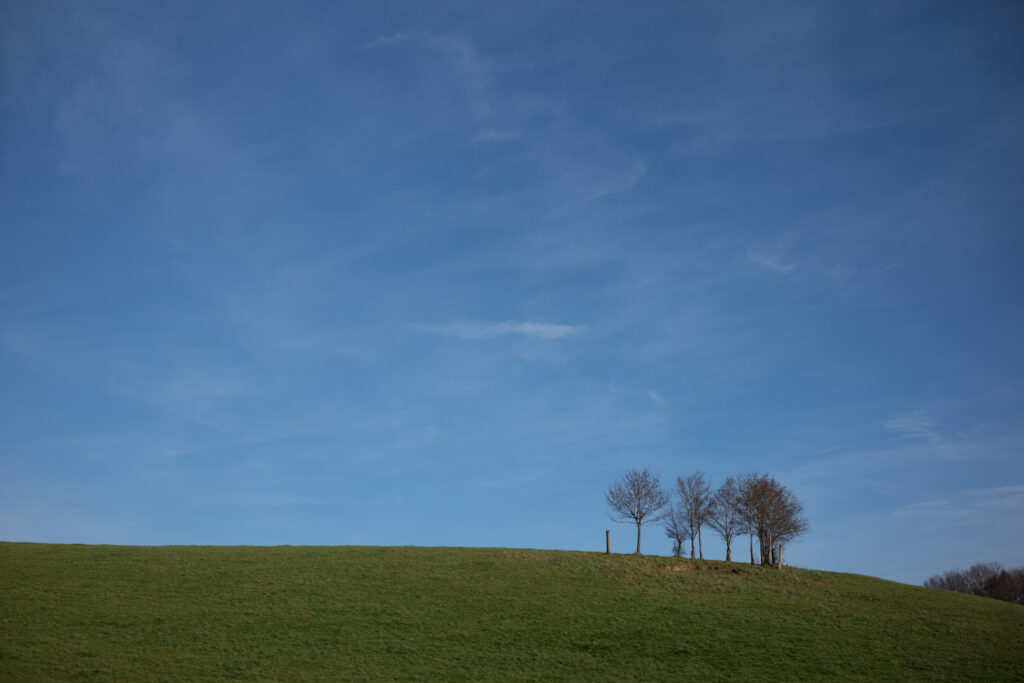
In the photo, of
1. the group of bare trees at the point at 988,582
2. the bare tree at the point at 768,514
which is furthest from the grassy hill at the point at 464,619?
the group of bare trees at the point at 988,582

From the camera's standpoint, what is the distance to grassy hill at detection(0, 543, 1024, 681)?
3616 cm

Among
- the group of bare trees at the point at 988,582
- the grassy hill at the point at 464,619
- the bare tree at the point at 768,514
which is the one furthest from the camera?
the group of bare trees at the point at 988,582

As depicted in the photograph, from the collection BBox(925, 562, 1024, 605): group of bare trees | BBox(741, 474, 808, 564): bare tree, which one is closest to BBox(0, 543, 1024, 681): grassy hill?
BBox(741, 474, 808, 564): bare tree

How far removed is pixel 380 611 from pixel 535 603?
1002 cm

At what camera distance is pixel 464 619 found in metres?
43.1

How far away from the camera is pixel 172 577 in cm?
4981

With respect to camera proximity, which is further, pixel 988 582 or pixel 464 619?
pixel 988 582

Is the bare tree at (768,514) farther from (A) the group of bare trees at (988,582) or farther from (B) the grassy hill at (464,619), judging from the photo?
(A) the group of bare trees at (988,582)

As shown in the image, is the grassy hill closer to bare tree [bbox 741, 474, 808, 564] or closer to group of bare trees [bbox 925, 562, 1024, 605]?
bare tree [bbox 741, 474, 808, 564]

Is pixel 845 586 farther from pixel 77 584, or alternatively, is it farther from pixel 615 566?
pixel 77 584

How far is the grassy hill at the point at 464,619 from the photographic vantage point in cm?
3616

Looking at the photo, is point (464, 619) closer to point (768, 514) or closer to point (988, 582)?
point (768, 514)

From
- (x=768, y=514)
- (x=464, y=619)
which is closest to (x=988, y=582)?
(x=768, y=514)

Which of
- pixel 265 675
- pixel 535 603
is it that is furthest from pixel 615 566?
pixel 265 675
